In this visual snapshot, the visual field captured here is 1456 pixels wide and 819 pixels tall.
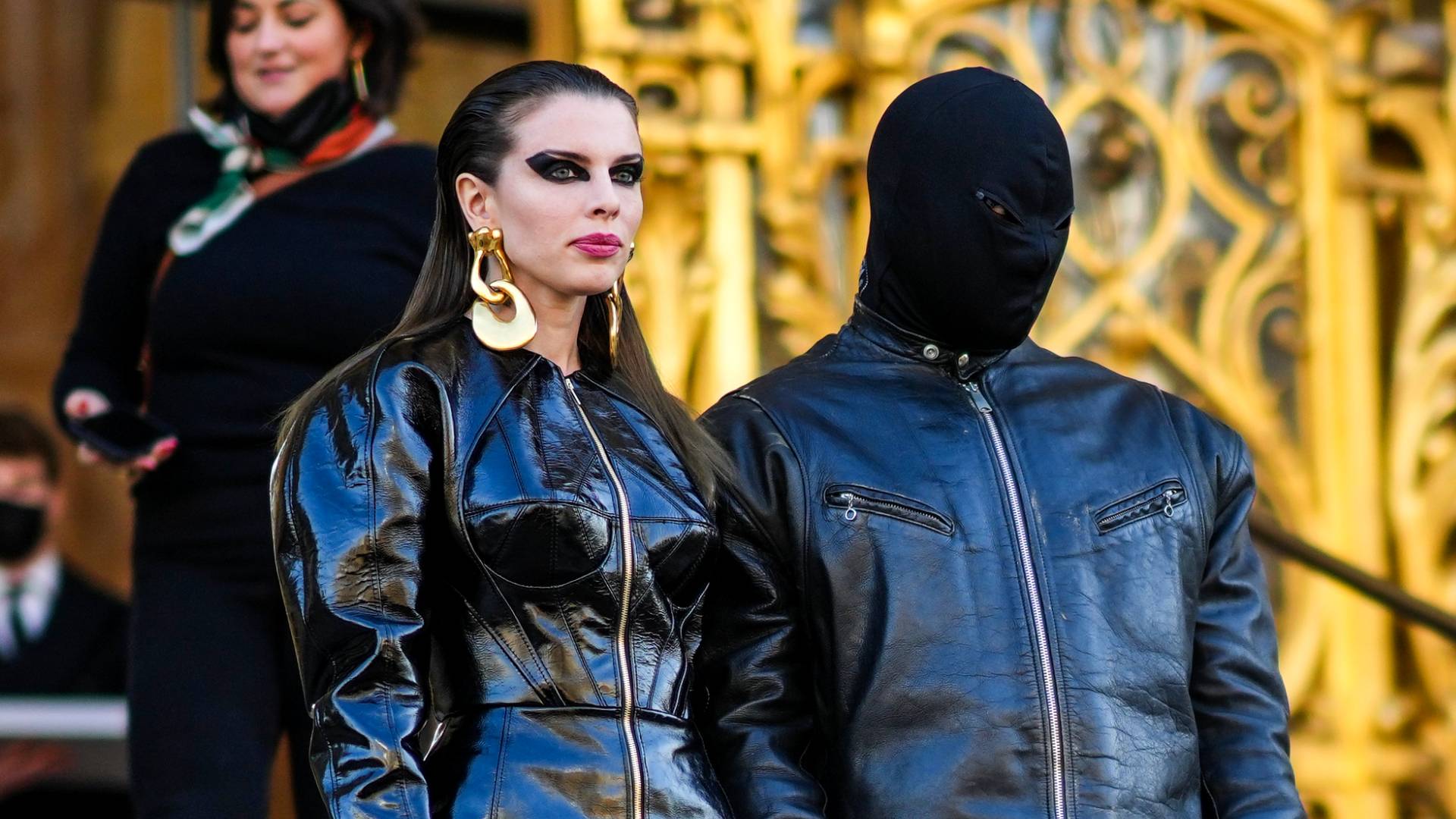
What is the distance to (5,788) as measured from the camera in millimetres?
4723

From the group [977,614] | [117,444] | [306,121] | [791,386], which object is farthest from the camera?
[306,121]

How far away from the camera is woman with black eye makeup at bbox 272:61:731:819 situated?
2262mm

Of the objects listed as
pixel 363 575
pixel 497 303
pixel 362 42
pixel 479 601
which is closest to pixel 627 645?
pixel 479 601

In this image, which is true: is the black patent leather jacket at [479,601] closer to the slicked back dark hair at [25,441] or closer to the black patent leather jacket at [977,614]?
the black patent leather jacket at [977,614]

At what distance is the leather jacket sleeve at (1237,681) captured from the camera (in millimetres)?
2625

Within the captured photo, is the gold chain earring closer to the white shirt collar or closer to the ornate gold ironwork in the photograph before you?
the ornate gold ironwork

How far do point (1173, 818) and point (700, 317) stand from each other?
2262mm

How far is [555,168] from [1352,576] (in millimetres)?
2648

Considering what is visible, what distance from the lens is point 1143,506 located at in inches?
105

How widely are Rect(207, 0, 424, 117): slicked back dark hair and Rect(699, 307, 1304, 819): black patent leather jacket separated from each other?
2.96 ft

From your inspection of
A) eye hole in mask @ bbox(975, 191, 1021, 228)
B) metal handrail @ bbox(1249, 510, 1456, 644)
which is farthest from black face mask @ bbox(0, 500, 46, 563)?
eye hole in mask @ bbox(975, 191, 1021, 228)

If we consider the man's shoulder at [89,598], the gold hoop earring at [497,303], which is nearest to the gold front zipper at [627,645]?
the gold hoop earring at [497,303]

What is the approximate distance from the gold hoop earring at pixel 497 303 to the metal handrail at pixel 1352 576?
94.8 inches

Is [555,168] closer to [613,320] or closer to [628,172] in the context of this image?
[628,172]
